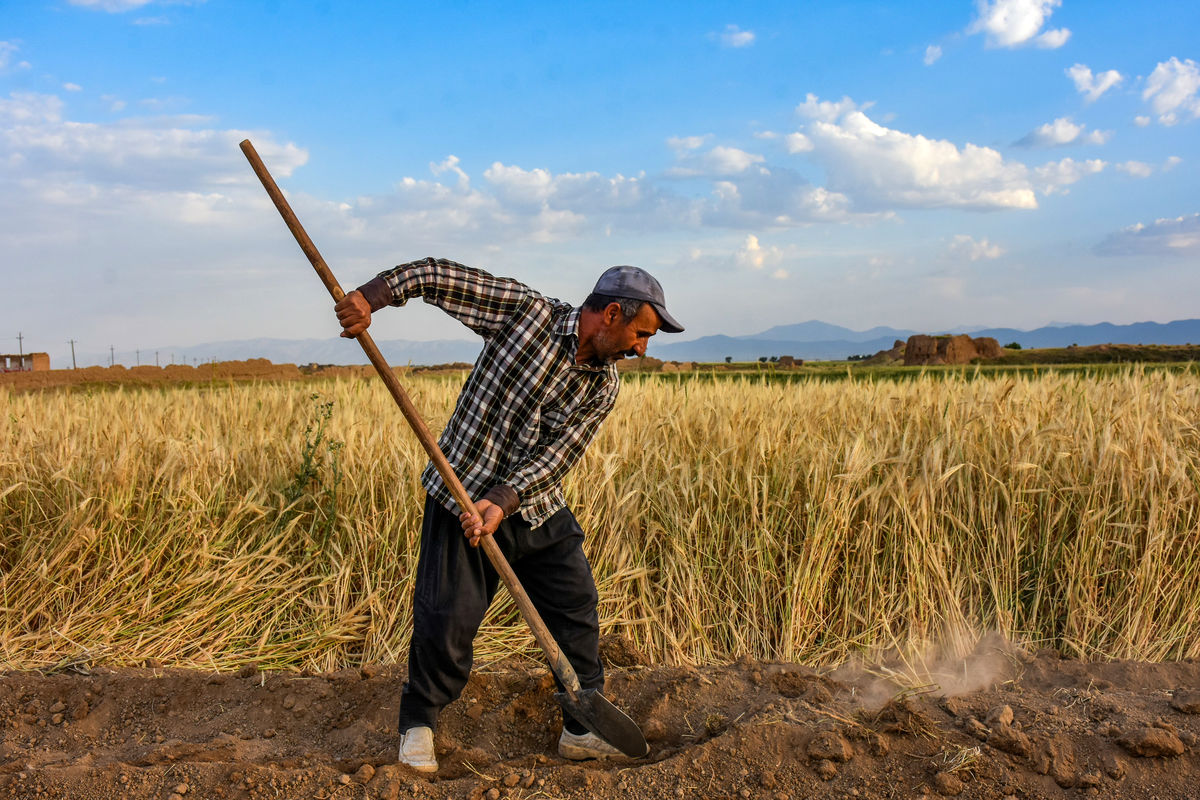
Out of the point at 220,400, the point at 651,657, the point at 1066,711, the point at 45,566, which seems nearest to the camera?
the point at 1066,711

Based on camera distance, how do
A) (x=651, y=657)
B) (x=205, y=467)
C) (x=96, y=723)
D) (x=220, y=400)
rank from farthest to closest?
(x=220, y=400) → (x=205, y=467) → (x=651, y=657) → (x=96, y=723)

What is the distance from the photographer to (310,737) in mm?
2656

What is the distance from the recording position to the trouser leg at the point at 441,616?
2307 millimetres

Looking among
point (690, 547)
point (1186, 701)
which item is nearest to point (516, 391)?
point (690, 547)

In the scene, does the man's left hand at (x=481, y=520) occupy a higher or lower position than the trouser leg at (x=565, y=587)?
higher

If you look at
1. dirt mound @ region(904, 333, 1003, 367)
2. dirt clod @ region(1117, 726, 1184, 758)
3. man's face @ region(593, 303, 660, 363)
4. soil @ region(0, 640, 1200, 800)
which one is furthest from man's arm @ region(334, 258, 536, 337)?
dirt mound @ region(904, 333, 1003, 367)

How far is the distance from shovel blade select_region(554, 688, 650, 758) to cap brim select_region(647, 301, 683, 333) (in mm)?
1087

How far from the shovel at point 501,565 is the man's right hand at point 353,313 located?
1.7 inches

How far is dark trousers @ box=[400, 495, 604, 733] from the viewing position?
2.32 metres

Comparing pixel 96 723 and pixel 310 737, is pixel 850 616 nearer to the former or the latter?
pixel 310 737

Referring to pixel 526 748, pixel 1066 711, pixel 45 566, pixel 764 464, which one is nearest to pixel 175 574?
pixel 45 566

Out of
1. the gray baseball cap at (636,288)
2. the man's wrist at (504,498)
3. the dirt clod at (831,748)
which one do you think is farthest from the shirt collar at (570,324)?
the dirt clod at (831,748)

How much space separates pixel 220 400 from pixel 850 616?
5.34 metres

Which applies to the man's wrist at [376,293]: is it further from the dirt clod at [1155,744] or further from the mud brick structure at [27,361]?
the mud brick structure at [27,361]
